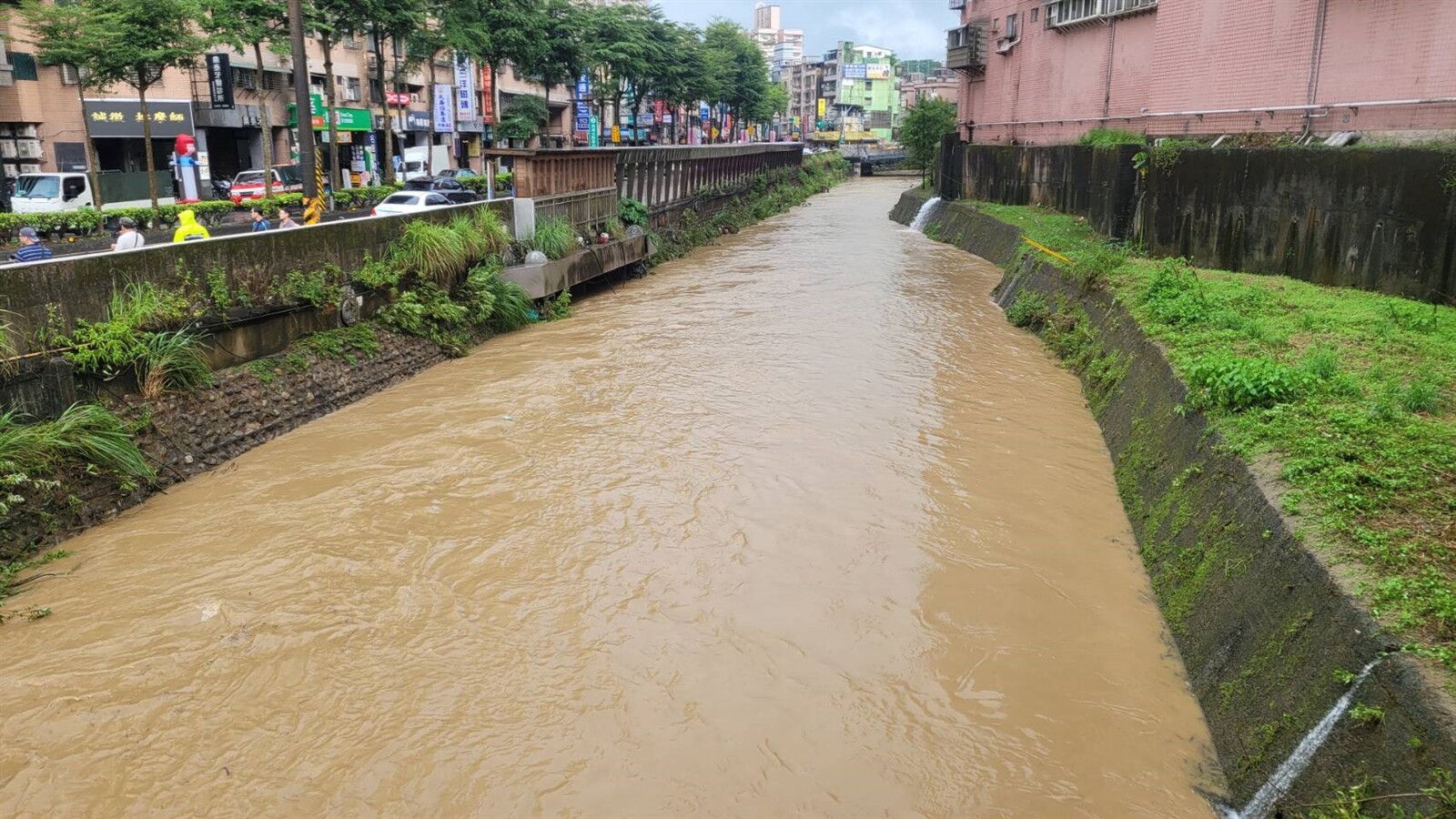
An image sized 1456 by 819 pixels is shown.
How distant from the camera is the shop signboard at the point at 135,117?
1323 inches

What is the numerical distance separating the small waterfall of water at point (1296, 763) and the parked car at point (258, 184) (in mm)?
33015

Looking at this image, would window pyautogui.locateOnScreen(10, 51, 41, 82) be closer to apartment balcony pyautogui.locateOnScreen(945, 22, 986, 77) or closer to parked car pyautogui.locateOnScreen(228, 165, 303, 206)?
parked car pyautogui.locateOnScreen(228, 165, 303, 206)

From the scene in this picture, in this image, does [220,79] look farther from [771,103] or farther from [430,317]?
[771,103]

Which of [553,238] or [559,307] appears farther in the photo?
[553,238]

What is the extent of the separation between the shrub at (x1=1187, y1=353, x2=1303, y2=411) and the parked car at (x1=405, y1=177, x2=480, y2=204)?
2230 centimetres

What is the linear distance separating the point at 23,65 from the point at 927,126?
41900 millimetres

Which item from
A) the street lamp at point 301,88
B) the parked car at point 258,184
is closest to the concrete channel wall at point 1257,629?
the street lamp at point 301,88

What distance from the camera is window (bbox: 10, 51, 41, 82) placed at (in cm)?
3025

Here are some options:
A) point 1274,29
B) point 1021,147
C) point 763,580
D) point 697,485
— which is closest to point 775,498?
point 697,485

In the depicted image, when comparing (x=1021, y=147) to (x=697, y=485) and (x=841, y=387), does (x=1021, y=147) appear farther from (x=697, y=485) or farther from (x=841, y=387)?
(x=697, y=485)

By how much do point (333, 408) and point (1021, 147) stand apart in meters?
24.0

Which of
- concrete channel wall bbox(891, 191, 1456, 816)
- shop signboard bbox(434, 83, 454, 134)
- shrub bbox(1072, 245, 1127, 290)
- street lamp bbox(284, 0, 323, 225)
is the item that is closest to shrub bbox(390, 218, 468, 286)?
street lamp bbox(284, 0, 323, 225)

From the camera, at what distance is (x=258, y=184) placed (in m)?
34.0

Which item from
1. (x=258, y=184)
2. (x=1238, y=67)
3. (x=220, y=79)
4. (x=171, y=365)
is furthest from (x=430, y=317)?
(x=220, y=79)
